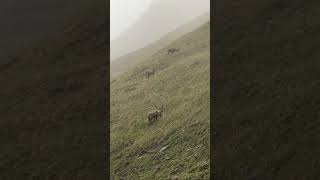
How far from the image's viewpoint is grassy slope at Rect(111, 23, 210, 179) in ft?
75.6

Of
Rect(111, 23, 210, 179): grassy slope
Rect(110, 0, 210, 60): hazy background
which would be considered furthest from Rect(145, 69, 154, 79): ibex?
Rect(110, 0, 210, 60): hazy background

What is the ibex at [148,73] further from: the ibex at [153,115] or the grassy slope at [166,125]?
the ibex at [153,115]

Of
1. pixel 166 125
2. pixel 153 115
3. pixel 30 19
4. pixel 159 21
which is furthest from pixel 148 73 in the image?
pixel 159 21

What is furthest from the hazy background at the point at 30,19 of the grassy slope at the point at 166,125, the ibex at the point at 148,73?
the grassy slope at the point at 166,125

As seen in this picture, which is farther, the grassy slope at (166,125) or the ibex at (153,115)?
the ibex at (153,115)

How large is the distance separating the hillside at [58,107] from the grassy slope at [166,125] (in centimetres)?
130

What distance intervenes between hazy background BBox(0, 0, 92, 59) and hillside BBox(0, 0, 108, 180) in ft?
31.9

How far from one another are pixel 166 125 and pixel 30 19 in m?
46.2

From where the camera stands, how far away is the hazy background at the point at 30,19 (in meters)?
59.8
